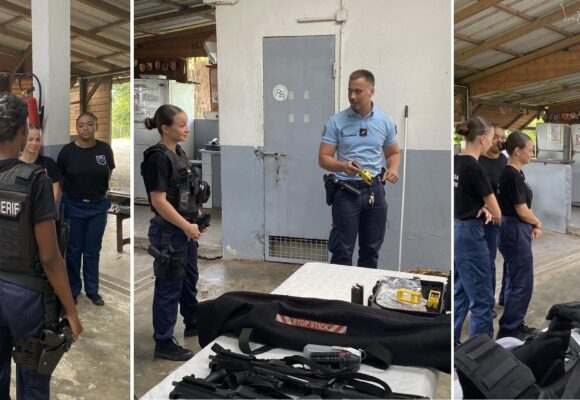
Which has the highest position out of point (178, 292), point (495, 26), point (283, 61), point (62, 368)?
point (495, 26)

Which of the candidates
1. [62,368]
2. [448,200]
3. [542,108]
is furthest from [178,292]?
[542,108]

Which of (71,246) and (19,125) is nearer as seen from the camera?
(19,125)

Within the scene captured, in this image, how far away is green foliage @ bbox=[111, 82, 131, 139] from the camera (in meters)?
2.13

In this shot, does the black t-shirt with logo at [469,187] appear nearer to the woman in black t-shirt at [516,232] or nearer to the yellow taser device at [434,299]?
the woman in black t-shirt at [516,232]

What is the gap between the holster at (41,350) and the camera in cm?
128

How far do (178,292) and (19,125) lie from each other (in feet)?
2.50

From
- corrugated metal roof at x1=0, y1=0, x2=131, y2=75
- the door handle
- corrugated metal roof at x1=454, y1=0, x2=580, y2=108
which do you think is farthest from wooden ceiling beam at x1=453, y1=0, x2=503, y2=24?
corrugated metal roof at x1=0, y1=0, x2=131, y2=75

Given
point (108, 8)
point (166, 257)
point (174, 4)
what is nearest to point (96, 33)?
point (108, 8)

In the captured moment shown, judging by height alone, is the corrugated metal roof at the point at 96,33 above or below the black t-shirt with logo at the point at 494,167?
above

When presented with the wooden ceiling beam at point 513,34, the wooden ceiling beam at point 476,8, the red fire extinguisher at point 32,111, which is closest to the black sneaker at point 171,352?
the red fire extinguisher at point 32,111

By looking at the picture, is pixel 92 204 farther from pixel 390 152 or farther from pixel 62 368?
pixel 390 152

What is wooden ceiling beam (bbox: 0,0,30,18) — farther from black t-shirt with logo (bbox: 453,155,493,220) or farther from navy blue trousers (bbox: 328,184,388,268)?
black t-shirt with logo (bbox: 453,155,493,220)

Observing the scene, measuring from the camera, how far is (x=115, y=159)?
7.91 ft

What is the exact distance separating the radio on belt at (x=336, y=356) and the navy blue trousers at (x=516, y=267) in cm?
129
